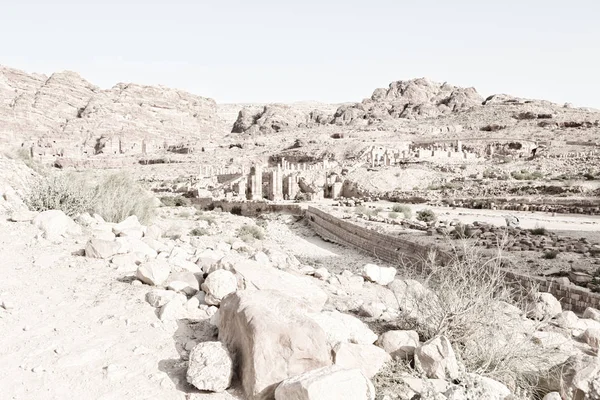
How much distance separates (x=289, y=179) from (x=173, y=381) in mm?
33696

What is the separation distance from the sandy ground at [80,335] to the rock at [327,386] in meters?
0.74

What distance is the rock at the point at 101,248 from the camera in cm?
530

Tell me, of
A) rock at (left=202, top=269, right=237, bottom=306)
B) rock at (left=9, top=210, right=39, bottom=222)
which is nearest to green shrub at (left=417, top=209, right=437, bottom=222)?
rock at (left=9, top=210, right=39, bottom=222)

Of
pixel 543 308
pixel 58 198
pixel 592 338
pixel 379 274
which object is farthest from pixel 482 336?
pixel 58 198

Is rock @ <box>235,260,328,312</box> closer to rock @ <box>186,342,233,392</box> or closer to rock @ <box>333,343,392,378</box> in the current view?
rock @ <box>333,343,392,378</box>

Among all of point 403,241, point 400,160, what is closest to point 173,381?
point 403,241

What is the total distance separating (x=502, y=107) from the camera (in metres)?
75.9

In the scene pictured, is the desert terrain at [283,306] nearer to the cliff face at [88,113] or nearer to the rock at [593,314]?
the rock at [593,314]

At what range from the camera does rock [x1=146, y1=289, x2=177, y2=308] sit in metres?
4.00

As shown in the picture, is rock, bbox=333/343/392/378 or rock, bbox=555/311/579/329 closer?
rock, bbox=333/343/392/378

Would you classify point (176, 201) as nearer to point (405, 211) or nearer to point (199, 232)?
point (405, 211)

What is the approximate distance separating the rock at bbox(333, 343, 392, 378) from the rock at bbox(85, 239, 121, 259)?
335cm

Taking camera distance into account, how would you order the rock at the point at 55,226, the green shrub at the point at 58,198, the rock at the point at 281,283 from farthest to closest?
the green shrub at the point at 58,198 < the rock at the point at 55,226 < the rock at the point at 281,283

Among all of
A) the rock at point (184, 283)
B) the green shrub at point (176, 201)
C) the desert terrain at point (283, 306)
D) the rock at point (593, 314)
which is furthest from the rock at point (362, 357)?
the green shrub at point (176, 201)
